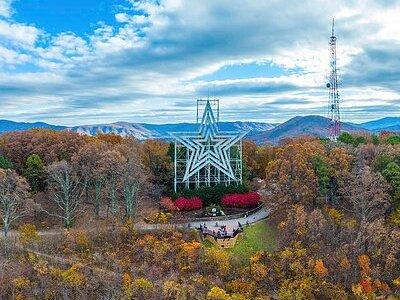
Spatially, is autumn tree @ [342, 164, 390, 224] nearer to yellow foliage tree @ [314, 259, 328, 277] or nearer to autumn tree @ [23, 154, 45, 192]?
yellow foliage tree @ [314, 259, 328, 277]

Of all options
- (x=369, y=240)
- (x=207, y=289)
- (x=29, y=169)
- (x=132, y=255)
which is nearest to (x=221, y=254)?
(x=207, y=289)

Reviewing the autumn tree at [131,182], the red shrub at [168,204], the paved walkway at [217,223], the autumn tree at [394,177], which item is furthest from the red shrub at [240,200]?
the autumn tree at [394,177]

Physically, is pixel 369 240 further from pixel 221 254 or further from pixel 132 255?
pixel 132 255

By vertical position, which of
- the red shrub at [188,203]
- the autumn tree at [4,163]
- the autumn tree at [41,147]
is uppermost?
the autumn tree at [41,147]

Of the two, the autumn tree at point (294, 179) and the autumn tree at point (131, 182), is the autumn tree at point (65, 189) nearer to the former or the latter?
the autumn tree at point (131, 182)

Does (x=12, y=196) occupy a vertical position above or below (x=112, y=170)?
below

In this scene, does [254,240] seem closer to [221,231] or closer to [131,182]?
[221,231]

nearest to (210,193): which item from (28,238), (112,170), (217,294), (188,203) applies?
(188,203)
